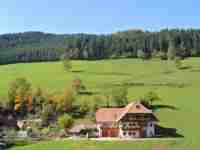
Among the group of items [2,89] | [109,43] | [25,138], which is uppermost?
[109,43]

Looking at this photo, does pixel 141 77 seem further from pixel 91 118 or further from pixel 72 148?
pixel 72 148

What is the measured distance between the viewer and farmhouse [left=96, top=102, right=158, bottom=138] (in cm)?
A: 7869

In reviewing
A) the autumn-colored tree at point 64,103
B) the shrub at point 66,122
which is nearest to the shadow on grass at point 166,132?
the shrub at point 66,122

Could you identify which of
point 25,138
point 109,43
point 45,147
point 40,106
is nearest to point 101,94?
point 40,106

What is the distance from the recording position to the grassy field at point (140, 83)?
219 feet

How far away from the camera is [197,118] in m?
82.2

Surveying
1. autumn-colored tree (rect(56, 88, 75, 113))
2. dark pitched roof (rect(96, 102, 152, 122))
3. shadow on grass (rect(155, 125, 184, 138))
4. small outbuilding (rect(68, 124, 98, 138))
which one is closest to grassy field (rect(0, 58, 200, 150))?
shadow on grass (rect(155, 125, 184, 138))

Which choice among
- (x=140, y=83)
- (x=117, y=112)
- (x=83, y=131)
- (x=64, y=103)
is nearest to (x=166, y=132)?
(x=117, y=112)

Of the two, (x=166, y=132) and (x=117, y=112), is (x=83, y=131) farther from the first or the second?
(x=166, y=132)

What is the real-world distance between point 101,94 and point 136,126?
2787 centimetres

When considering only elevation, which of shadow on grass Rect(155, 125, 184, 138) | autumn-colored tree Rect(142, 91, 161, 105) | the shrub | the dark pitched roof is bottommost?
→ shadow on grass Rect(155, 125, 184, 138)

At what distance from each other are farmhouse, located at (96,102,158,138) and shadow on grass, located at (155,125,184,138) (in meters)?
1.01

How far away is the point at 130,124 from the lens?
79375 mm

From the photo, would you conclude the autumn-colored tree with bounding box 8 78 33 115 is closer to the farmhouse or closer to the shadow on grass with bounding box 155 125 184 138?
the farmhouse
